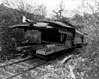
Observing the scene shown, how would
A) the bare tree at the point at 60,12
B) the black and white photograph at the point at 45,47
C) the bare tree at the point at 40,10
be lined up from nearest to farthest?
1. the black and white photograph at the point at 45,47
2. the bare tree at the point at 40,10
3. the bare tree at the point at 60,12

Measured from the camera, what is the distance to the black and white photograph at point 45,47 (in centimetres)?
529

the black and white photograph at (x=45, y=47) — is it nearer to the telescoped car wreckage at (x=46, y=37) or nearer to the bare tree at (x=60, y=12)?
the telescoped car wreckage at (x=46, y=37)

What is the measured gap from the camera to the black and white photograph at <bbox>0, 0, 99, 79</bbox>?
5.29 meters

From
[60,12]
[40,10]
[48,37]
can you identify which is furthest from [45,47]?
[60,12]

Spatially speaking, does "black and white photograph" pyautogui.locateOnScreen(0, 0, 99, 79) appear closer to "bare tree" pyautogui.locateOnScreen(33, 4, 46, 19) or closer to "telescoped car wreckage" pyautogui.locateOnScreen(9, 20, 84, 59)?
"telescoped car wreckage" pyautogui.locateOnScreen(9, 20, 84, 59)

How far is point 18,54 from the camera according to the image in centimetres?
885

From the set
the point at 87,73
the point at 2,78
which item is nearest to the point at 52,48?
the point at 87,73

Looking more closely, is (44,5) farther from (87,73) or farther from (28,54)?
(87,73)

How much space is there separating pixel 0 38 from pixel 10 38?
0.80 meters

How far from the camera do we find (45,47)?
7023 millimetres

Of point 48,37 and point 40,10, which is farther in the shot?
point 40,10

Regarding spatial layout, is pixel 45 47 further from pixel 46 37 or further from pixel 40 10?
pixel 40 10

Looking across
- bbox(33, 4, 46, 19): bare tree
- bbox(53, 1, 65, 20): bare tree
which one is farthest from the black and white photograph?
bbox(53, 1, 65, 20): bare tree

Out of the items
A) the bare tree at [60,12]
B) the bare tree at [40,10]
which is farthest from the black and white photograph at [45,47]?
the bare tree at [60,12]
